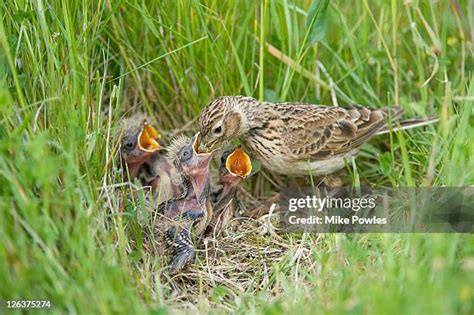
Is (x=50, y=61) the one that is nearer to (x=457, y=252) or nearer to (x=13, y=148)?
(x=13, y=148)

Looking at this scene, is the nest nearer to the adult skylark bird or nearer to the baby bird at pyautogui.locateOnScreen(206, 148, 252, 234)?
the baby bird at pyautogui.locateOnScreen(206, 148, 252, 234)

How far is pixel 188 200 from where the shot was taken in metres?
5.26

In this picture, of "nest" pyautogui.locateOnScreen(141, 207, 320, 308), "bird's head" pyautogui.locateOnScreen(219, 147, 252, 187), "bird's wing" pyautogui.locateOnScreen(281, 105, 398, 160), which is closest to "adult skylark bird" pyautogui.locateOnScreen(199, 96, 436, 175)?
"bird's wing" pyautogui.locateOnScreen(281, 105, 398, 160)

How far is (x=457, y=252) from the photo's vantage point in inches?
156

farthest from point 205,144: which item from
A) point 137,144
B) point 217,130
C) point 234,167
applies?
point 137,144

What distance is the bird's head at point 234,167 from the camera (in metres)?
5.38

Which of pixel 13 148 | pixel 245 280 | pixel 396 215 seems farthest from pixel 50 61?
pixel 396 215

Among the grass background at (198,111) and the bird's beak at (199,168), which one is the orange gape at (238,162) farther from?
the grass background at (198,111)

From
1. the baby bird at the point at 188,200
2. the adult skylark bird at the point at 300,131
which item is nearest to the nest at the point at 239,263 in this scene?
the baby bird at the point at 188,200

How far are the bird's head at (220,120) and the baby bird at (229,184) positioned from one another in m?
0.20

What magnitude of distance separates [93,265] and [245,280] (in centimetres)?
134

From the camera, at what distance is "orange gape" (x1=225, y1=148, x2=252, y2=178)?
5492 mm

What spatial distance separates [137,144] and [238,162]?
77cm

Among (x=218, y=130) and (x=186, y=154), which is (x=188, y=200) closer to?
(x=186, y=154)
